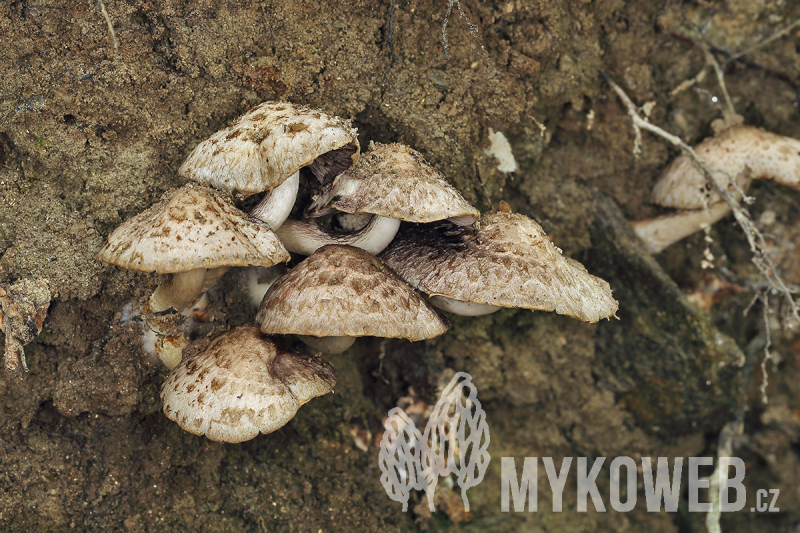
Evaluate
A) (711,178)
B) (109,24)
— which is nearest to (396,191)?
(109,24)

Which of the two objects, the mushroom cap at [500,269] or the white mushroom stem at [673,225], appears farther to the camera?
the white mushroom stem at [673,225]

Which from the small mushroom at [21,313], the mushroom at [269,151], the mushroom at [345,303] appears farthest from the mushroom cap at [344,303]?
the small mushroom at [21,313]

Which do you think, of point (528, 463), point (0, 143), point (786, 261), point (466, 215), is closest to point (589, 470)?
point (528, 463)

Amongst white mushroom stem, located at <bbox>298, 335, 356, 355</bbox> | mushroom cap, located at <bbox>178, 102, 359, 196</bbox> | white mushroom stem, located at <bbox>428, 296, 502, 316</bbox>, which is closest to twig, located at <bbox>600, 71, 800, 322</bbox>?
white mushroom stem, located at <bbox>428, 296, 502, 316</bbox>

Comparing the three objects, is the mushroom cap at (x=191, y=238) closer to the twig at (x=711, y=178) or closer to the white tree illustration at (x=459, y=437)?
the white tree illustration at (x=459, y=437)

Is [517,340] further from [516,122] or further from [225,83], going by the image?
[225,83]
